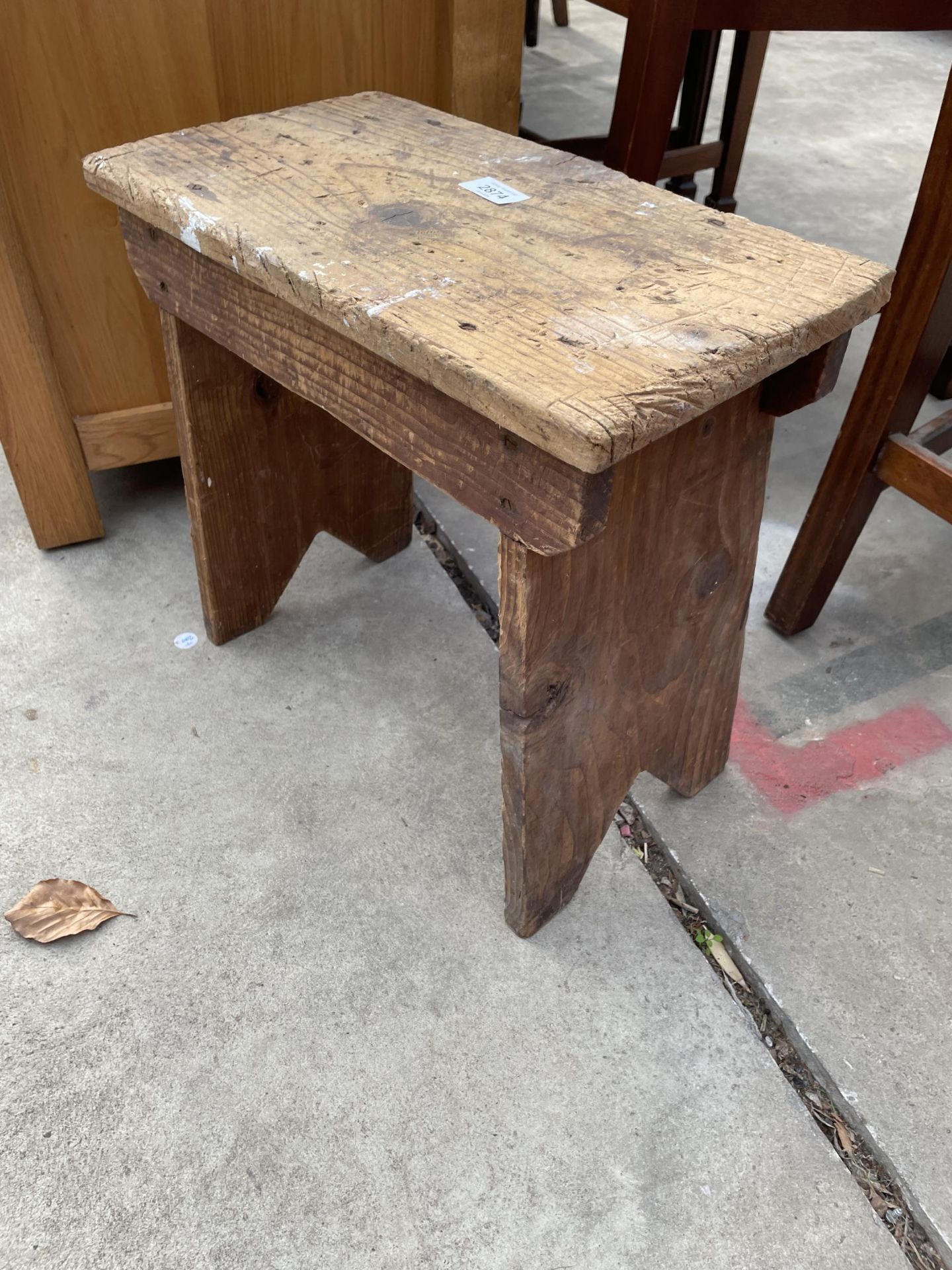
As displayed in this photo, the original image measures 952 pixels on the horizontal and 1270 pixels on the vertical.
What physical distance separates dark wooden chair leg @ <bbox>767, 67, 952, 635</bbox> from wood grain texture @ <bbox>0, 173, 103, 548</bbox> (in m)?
1.19

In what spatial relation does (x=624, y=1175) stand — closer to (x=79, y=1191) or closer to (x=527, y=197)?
(x=79, y=1191)

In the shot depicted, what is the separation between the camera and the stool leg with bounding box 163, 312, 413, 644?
1.31m

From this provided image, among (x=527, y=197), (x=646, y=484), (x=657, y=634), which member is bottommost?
(x=657, y=634)

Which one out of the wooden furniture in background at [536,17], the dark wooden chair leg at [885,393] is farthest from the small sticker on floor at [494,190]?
the wooden furniture in background at [536,17]

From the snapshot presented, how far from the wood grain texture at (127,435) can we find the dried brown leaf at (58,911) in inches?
30.6

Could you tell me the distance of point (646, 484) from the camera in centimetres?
90

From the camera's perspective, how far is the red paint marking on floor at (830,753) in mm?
1347

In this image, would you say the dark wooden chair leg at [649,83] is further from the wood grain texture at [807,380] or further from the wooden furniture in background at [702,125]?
the wood grain texture at [807,380]

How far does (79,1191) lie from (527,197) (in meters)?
1.10

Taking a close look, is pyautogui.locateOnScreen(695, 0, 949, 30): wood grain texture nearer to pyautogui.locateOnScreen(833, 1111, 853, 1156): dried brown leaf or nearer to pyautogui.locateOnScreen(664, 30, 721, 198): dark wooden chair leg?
pyautogui.locateOnScreen(664, 30, 721, 198): dark wooden chair leg

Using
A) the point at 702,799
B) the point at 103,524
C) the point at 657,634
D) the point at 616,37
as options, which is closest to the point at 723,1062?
the point at 702,799

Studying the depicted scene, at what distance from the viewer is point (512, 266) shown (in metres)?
0.89

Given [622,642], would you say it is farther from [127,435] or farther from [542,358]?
[127,435]

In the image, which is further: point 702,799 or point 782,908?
point 702,799
